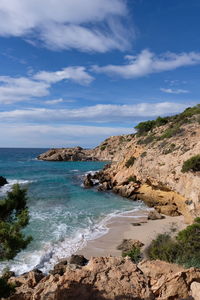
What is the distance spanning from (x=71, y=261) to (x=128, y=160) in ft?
77.6

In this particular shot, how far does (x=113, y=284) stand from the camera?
6.46m

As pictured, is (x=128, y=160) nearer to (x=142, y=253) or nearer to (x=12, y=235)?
(x=142, y=253)

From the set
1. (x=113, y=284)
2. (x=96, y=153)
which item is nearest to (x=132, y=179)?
(x=113, y=284)

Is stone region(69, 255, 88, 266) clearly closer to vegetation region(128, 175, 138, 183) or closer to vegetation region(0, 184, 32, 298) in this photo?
vegetation region(0, 184, 32, 298)

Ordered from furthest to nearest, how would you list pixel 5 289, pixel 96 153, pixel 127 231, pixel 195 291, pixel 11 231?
pixel 96 153
pixel 127 231
pixel 11 231
pixel 5 289
pixel 195 291

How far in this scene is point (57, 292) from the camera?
632 centimetres

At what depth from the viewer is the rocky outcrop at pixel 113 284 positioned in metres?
6.24

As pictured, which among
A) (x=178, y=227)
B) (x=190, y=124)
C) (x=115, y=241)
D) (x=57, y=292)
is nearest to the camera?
(x=57, y=292)

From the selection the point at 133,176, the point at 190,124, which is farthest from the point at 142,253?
the point at 190,124

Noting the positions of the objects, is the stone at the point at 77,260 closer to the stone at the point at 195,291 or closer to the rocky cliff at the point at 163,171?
the stone at the point at 195,291

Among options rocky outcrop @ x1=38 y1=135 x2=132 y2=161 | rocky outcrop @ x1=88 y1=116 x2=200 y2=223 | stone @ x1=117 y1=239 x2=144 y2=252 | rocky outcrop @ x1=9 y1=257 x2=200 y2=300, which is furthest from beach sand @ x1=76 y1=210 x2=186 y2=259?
rocky outcrop @ x1=38 y1=135 x2=132 y2=161

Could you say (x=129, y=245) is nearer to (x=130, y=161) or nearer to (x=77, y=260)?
(x=77, y=260)

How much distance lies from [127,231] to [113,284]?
43.6ft

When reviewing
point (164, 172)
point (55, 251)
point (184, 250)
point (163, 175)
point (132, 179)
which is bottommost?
point (55, 251)
